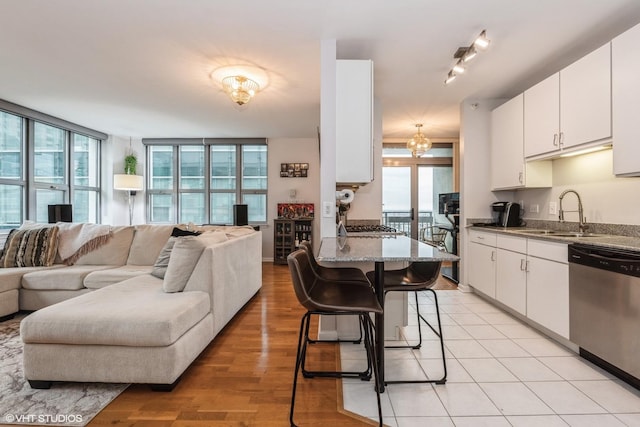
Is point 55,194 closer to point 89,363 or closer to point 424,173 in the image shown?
point 89,363

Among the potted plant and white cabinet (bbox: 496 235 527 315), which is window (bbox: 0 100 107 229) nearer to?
the potted plant

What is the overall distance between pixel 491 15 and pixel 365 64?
3.17ft

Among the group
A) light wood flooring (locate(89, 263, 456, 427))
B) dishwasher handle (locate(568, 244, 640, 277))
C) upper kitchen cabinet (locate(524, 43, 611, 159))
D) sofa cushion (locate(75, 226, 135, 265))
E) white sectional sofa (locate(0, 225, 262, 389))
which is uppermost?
upper kitchen cabinet (locate(524, 43, 611, 159))

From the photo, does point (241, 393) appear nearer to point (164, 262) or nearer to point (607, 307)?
point (164, 262)

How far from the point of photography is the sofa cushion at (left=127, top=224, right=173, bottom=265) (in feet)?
11.1

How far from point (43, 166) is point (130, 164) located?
4.96 ft

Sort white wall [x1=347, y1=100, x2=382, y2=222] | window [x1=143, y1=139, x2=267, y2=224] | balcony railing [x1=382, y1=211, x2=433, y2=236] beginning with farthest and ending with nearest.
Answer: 1. window [x1=143, y1=139, x2=267, y2=224]
2. balcony railing [x1=382, y1=211, x2=433, y2=236]
3. white wall [x1=347, y1=100, x2=382, y2=222]

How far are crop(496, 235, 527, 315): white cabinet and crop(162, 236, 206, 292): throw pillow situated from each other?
2862mm

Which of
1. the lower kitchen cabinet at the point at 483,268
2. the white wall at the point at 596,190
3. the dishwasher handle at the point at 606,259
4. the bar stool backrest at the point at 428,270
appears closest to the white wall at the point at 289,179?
the lower kitchen cabinet at the point at 483,268

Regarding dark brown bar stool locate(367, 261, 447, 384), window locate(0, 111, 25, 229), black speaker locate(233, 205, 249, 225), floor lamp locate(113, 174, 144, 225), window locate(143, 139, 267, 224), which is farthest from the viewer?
window locate(143, 139, 267, 224)

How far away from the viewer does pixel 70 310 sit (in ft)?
5.91

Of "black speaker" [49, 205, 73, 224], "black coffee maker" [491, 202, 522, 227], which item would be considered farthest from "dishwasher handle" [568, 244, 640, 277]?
"black speaker" [49, 205, 73, 224]

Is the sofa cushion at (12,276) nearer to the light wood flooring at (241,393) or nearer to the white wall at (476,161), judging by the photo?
the light wood flooring at (241,393)

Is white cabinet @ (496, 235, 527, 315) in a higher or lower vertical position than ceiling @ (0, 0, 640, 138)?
lower
